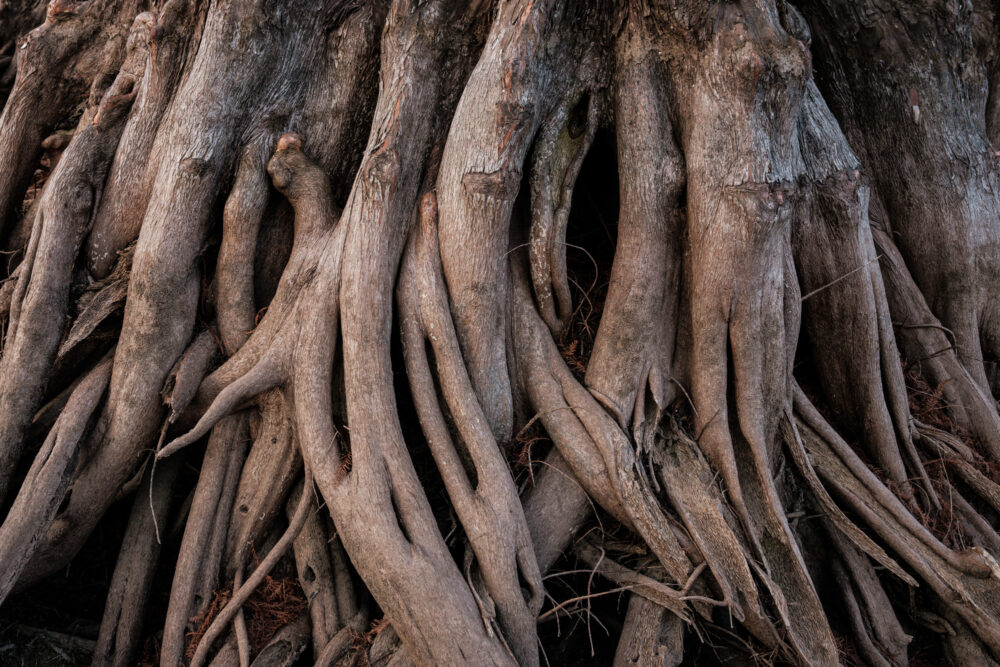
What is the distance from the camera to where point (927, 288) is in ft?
13.2

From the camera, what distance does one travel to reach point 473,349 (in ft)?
9.75

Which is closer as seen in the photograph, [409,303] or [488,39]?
[409,303]

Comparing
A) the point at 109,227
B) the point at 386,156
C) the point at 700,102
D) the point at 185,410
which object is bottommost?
the point at 185,410

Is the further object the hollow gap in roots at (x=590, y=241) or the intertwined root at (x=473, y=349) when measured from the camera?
the hollow gap in roots at (x=590, y=241)

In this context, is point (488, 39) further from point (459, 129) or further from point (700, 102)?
point (700, 102)

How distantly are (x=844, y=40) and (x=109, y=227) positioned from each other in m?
3.93

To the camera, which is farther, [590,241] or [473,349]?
[590,241]

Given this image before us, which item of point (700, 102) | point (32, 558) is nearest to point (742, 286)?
point (700, 102)

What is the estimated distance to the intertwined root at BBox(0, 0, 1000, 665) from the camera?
8.99 ft

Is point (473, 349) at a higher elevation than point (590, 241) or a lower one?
lower

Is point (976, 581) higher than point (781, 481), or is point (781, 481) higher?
point (781, 481)

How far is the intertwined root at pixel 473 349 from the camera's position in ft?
8.99

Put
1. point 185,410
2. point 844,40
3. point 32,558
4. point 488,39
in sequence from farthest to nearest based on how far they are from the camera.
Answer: point 844,40 → point 488,39 → point 185,410 → point 32,558

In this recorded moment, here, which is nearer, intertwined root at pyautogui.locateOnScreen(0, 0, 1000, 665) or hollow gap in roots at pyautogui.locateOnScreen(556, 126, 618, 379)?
intertwined root at pyautogui.locateOnScreen(0, 0, 1000, 665)
